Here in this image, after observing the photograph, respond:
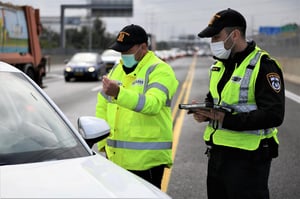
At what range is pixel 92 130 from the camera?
3730 millimetres

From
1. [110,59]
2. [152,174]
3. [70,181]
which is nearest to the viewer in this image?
[70,181]

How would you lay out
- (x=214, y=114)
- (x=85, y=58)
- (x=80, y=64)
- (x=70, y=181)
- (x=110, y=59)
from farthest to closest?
(x=110, y=59) → (x=85, y=58) → (x=80, y=64) → (x=214, y=114) → (x=70, y=181)

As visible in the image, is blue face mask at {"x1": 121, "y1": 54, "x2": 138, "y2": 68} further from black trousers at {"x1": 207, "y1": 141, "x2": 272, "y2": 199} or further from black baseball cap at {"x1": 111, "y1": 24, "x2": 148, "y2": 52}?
black trousers at {"x1": 207, "y1": 141, "x2": 272, "y2": 199}

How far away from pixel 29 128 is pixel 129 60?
98cm

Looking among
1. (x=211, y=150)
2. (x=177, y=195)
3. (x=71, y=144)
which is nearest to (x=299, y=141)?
(x=177, y=195)

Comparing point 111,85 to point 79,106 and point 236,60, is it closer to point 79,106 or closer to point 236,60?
point 236,60

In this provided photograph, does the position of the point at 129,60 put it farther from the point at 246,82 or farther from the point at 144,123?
the point at 246,82

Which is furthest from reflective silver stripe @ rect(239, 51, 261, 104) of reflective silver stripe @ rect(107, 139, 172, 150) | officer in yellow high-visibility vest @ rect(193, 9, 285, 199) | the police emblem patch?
reflective silver stripe @ rect(107, 139, 172, 150)

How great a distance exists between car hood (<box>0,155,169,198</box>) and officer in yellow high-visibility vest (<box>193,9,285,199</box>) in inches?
34.1

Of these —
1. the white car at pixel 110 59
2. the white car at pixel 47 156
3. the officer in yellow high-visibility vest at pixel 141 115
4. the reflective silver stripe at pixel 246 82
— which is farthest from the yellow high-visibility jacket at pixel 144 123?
the white car at pixel 110 59

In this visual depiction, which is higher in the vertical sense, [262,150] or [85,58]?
[262,150]

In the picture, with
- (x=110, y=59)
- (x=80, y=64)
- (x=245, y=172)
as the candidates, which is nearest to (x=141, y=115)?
(x=245, y=172)

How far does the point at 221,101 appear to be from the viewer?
372cm

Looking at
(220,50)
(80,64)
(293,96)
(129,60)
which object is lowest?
(293,96)
